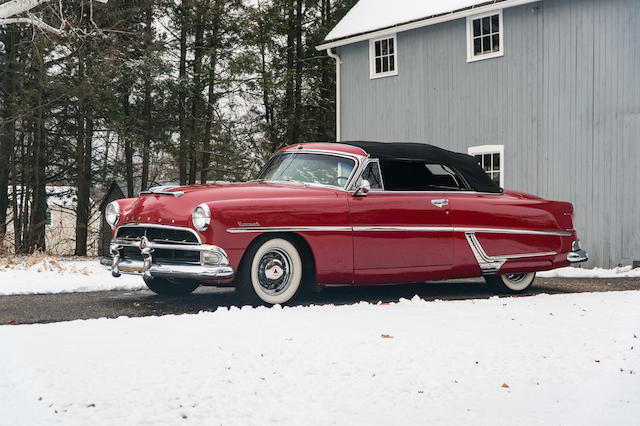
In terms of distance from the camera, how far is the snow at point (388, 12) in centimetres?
1838

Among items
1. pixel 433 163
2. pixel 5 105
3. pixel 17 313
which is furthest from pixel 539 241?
pixel 5 105

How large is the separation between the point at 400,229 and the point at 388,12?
13.0 m

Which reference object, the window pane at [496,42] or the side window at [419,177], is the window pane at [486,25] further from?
the side window at [419,177]

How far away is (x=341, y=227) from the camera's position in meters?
8.21

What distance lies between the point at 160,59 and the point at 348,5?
28.7 ft

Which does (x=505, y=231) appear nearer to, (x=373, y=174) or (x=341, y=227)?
(x=373, y=174)

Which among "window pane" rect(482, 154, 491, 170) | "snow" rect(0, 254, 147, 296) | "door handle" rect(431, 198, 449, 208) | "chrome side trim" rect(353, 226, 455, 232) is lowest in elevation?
"snow" rect(0, 254, 147, 296)

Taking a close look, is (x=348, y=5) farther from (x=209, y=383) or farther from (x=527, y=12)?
(x=209, y=383)

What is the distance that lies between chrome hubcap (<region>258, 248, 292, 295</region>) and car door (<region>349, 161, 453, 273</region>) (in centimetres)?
76

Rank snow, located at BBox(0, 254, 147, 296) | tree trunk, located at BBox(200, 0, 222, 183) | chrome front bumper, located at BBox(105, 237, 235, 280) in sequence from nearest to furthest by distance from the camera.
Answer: chrome front bumper, located at BBox(105, 237, 235, 280) → snow, located at BBox(0, 254, 147, 296) → tree trunk, located at BBox(200, 0, 222, 183)

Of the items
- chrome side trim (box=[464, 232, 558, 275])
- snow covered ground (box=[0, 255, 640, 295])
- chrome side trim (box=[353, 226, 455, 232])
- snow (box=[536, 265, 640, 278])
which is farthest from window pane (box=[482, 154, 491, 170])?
chrome side trim (box=[353, 226, 455, 232])

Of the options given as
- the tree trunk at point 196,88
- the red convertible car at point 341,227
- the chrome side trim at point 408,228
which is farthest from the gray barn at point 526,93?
the chrome side trim at point 408,228

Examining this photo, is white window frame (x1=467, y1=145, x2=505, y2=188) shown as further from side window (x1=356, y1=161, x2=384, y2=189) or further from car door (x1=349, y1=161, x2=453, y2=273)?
side window (x1=356, y1=161, x2=384, y2=189)

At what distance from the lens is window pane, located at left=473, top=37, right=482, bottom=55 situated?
1795cm
